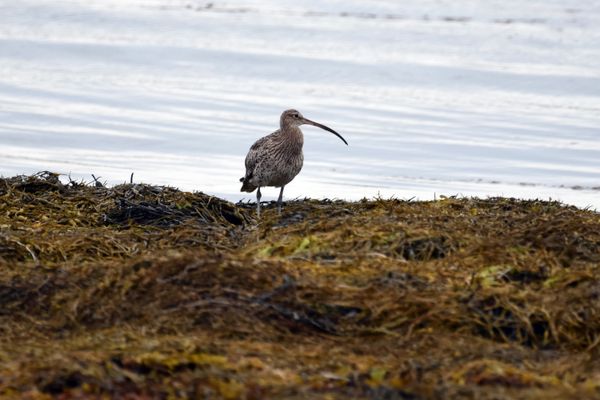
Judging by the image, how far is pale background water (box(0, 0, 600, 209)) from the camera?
1316 centimetres

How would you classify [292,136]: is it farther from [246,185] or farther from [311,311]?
[311,311]

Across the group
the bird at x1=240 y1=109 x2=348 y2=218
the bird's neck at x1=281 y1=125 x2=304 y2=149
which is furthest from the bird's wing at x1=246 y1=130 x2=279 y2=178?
the bird's neck at x1=281 y1=125 x2=304 y2=149

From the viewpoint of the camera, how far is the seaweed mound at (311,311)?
14.2 ft

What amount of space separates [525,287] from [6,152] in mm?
9045

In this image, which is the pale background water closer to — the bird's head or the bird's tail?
the bird's tail

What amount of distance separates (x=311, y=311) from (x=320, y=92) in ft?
47.3

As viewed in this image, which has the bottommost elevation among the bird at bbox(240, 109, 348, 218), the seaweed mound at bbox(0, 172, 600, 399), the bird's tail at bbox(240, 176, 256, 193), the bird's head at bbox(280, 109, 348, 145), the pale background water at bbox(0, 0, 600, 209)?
the seaweed mound at bbox(0, 172, 600, 399)

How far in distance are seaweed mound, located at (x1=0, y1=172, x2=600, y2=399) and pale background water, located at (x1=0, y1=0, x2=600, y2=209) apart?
502 centimetres

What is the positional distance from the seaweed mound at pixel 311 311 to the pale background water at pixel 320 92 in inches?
198

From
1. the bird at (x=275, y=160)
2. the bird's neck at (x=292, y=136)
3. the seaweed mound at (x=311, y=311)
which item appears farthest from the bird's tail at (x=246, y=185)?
the seaweed mound at (x=311, y=311)

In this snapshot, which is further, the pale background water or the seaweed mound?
the pale background water

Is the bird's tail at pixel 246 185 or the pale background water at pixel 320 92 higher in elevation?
the pale background water at pixel 320 92

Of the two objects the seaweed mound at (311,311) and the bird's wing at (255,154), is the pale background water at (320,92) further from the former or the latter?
the seaweed mound at (311,311)

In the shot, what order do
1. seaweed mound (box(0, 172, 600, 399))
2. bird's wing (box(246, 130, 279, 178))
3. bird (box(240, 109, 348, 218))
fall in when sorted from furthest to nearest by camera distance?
1. bird's wing (box(246, 130, 279, 178))
2. bird (box(240, 109, 348, 218))
3. seaweed mound (box(0, 172, 600, 399))
